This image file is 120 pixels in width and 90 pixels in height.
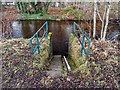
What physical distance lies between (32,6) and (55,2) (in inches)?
A: 82.1

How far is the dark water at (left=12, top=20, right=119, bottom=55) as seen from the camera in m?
7.32

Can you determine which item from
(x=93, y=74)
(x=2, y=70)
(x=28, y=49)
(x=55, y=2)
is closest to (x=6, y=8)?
(x=55, y=2)

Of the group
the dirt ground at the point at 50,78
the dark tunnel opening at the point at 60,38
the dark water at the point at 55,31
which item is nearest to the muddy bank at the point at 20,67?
the dirt ground at the point at 50,78

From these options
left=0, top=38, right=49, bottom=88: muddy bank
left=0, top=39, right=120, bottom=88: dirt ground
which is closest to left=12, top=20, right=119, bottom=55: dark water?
left=0, top=38, right=49, bottom=88: muddy bank

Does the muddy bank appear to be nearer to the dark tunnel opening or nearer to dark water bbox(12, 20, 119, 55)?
the dark tunnel opening

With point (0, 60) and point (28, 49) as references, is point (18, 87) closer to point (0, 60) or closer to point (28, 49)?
point (0, 60)

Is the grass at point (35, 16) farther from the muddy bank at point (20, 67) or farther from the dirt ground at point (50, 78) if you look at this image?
the dirt ground at point (50, 78)

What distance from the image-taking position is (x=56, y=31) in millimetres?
9312

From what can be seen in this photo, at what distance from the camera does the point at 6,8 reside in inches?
520

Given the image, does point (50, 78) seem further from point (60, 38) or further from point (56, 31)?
point (56, 31)

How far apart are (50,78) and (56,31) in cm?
631

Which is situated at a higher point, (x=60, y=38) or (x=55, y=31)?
(x=55, y=31)

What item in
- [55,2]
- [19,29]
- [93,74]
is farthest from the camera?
[55,2]

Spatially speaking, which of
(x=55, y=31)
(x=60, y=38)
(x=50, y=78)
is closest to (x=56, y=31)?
(x=55, y=31)
